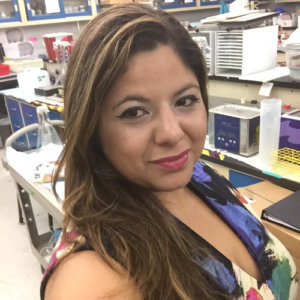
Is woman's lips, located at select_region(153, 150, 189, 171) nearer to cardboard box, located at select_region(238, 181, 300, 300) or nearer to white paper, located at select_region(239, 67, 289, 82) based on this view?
cardboard box, located at select_region(238, 181, 300, 300)

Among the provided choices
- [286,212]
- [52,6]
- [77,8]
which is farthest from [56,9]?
[286,212]

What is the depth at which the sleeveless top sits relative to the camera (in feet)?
2.42

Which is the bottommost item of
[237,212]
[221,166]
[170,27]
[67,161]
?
[221,166]

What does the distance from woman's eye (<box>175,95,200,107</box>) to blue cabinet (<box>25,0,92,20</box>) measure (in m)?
4.52

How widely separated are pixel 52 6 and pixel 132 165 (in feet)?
15.5

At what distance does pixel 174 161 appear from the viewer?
0.74 metres

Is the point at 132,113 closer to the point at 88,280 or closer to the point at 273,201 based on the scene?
the point at 88,280

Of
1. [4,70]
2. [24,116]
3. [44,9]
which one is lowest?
[24,116]

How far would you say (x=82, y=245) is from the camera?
657 mm

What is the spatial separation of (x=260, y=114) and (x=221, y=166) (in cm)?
34

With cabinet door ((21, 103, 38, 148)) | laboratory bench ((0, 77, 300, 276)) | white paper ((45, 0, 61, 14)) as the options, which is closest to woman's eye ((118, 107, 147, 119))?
laboratory bench ((0, 77, 300, 276))

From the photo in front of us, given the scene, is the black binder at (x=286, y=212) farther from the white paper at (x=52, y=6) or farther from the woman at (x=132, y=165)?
the white paper at (x=52, y=6)

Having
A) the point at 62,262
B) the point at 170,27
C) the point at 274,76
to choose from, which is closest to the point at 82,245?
the point at 62,262

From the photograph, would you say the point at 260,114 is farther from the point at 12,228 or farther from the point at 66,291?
the point at 12,228
